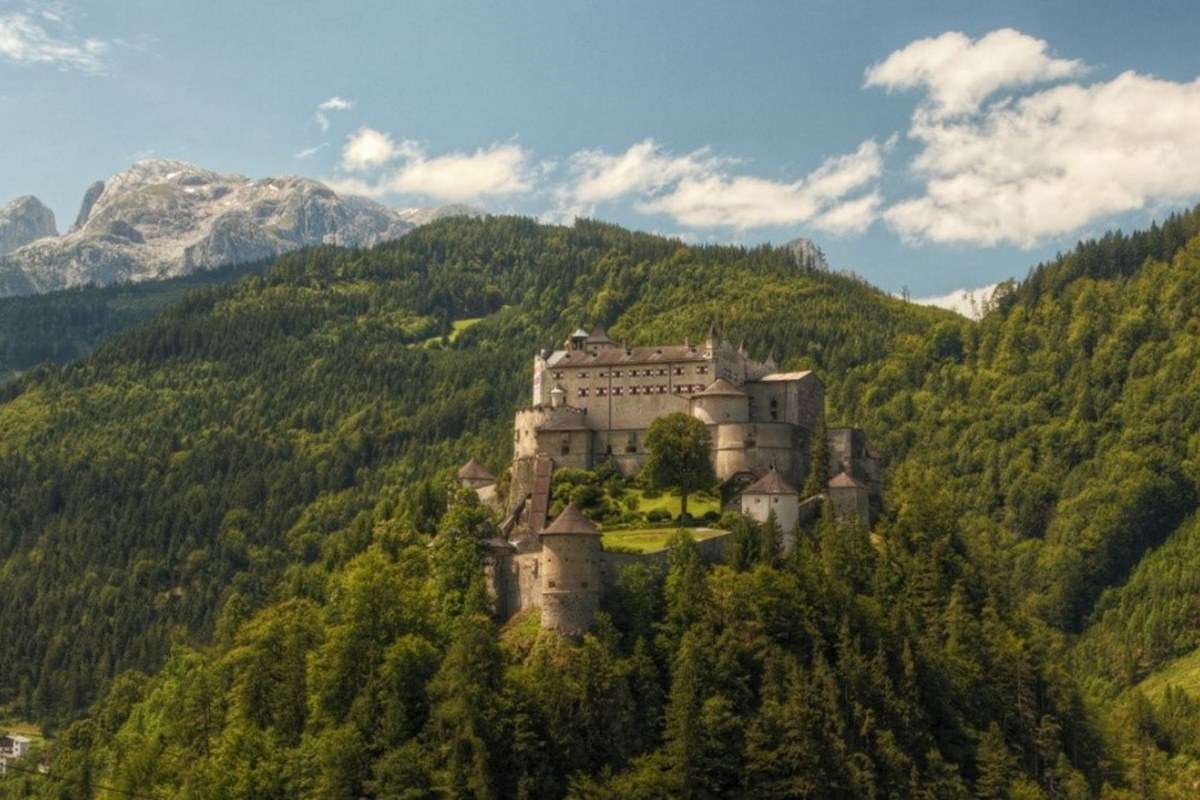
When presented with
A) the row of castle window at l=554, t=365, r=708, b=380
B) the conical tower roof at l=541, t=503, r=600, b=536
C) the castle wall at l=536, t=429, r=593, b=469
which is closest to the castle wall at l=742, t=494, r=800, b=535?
the conical tower roof at l=541, t=503, r=600, b=536

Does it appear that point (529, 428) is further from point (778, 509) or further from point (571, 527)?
point (571, 527)

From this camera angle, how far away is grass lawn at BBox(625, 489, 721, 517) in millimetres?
109188

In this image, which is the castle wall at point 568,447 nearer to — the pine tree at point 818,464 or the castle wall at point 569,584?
the pine tree at point 818,464

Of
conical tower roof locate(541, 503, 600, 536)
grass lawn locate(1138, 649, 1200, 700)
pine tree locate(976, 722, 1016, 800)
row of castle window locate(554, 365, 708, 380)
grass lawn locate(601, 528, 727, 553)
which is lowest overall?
grass lawn locate(1138, 649, 1200, 700)

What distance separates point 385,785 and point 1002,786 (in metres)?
36.0

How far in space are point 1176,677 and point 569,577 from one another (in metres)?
91.2

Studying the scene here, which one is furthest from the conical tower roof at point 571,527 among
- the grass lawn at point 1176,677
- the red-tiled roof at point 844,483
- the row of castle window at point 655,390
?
the grass lawn at point 1176,677

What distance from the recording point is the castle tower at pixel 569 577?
302 ft

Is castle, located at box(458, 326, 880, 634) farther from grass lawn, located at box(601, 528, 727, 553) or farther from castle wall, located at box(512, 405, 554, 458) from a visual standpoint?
grass lawn, located at box(601, 528, 727, 553)

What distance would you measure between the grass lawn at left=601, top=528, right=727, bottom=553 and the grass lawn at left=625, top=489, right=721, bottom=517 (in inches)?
171

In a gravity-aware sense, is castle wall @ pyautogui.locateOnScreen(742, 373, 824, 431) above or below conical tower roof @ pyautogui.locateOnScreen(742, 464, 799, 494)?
above

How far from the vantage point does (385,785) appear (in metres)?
86.2

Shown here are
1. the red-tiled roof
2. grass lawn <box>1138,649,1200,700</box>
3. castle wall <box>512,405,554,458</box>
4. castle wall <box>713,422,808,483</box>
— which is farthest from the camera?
grass lawn <box>1138,649,1200,700</box>

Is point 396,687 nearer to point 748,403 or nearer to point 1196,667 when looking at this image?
point 748,403
